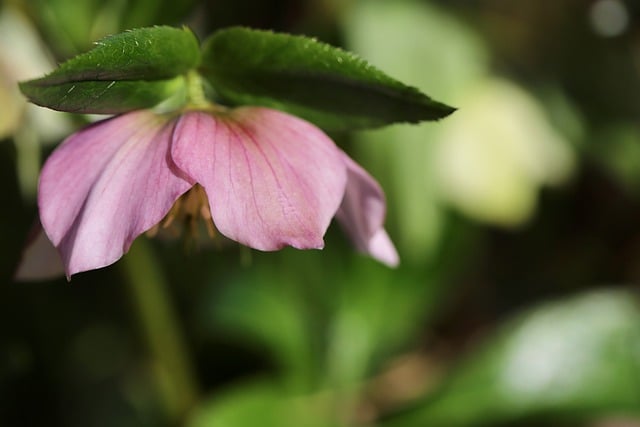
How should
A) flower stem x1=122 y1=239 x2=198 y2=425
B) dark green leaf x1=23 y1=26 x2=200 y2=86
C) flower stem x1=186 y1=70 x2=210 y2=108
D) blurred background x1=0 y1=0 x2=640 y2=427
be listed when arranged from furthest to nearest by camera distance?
blurred background x1=0 y1=0 x2=640 y2=427 < flower stem x1=122 y1=239 x2=198 y2=425 < flower stem x1=186 y1=70 x2=210 y2=108 < dark green leaf x1=23 y1=26 x2=200 y2=86

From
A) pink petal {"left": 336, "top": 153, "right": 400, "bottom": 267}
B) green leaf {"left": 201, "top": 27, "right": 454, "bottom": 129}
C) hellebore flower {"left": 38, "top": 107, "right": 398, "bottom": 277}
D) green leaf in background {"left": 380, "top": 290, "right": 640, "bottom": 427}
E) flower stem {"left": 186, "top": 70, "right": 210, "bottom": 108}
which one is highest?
green leaf in background {"left": 380, "top": 290, "right": 640, "bottom": 427}

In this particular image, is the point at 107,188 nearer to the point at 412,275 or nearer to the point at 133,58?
the point at 133,58

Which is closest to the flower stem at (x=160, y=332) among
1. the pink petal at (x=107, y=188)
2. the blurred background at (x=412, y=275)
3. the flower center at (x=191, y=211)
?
the blurred background at (x=412, y=275)

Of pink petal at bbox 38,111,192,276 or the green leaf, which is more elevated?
the green leaf

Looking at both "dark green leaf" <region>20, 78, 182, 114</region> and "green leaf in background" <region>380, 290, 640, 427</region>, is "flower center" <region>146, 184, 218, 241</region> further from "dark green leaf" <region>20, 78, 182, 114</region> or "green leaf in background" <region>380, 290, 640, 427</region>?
"green leaf in background" <region>380, 290, 640, 427</region>

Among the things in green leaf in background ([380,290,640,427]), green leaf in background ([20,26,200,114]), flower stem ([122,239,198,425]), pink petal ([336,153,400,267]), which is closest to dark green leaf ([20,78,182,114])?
green leaf in background ([20,26,200,114])

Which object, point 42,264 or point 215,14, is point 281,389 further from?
point 42,264
